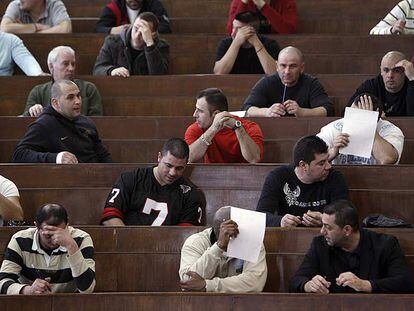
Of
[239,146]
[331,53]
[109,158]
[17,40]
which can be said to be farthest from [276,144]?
[17,40]

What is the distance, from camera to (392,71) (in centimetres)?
761

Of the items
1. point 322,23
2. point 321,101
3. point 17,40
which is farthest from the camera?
point 322,23

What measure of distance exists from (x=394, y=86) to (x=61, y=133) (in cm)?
198

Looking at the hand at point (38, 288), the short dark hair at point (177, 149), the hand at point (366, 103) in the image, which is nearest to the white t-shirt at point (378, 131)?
the hand at point (366, 103)

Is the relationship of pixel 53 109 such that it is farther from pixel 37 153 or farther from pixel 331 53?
pixel 331 53

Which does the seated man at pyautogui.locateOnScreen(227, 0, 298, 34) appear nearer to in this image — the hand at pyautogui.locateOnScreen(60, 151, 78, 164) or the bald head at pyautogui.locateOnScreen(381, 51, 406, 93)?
the bald head at pyautogui.locateOnScreen(381, 51, 406, 93)

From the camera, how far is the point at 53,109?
287 inches

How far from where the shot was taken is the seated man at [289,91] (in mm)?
7719

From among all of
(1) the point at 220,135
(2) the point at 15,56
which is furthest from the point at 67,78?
(1) the point at 220,135

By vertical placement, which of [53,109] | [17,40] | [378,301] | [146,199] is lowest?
[378,301]

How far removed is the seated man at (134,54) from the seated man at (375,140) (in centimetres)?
162

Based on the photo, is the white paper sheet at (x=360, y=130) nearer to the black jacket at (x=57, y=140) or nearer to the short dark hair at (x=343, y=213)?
the short dark hair at (x=343, y=213)

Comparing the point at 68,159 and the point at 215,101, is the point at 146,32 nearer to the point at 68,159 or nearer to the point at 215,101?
the point at 215,101

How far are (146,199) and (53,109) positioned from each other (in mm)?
1012
